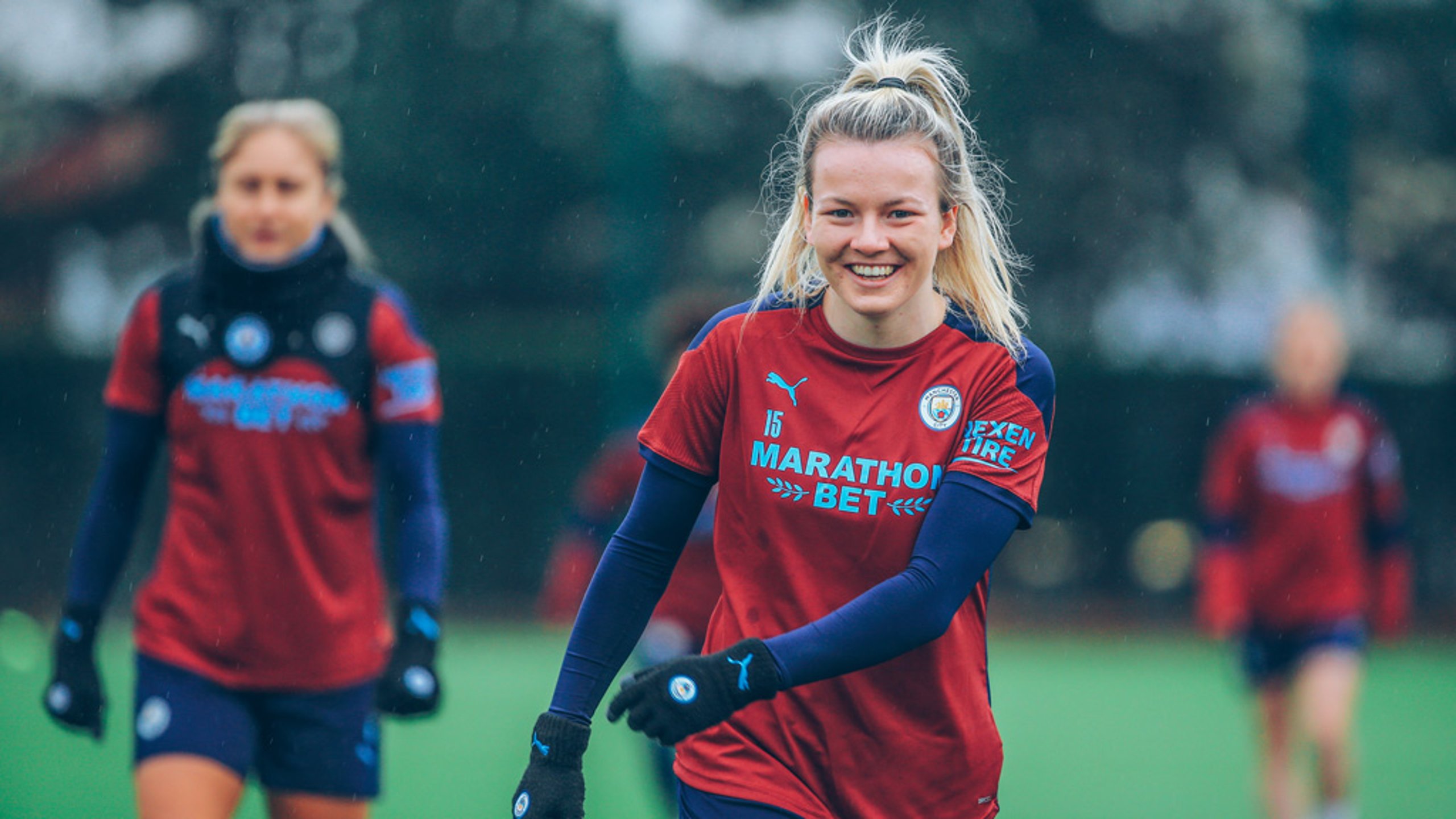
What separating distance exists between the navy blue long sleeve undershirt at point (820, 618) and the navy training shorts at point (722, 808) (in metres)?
0.23

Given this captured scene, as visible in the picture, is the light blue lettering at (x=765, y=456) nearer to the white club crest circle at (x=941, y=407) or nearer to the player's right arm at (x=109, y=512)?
the white club crest circle at (x=941, y=407)

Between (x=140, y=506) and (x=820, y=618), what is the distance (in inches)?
81.3

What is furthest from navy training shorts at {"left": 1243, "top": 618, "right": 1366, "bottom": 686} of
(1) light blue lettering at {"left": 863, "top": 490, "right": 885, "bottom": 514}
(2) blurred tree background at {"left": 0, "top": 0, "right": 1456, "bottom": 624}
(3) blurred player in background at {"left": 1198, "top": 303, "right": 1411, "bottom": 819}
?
(2) blurred tree background at {"left": 0, "top": 0, "right": 1456, "bottom": 624}

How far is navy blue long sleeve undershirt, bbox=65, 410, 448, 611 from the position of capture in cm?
389

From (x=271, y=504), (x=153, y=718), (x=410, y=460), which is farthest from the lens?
(x=410, y=460)

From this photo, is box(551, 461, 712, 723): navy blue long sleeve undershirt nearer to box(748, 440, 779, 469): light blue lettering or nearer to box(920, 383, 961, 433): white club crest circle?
box(748, 440, 779, 469): light blue lettering

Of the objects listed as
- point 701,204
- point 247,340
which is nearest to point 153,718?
point 247,340

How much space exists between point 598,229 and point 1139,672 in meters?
6.48

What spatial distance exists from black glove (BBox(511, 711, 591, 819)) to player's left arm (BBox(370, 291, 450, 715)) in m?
1.15

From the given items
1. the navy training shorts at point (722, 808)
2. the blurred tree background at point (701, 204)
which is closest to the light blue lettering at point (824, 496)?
the navy training shorts at point (722, 808)

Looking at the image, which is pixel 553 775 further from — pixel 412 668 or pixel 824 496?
pixel 412 668

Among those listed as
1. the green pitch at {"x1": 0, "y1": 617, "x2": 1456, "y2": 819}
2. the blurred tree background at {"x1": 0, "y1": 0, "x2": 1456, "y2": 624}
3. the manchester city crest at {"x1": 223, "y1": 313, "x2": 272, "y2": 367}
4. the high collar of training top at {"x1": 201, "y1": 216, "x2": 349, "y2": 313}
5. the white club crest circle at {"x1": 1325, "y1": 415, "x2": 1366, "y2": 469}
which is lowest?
the green pitch at {"x1": 0, "y1": 617, "x2": 1456, "y2": 819}

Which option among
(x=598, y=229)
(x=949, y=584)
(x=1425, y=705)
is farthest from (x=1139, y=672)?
(x=949, y=584)

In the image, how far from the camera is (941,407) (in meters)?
2.79
